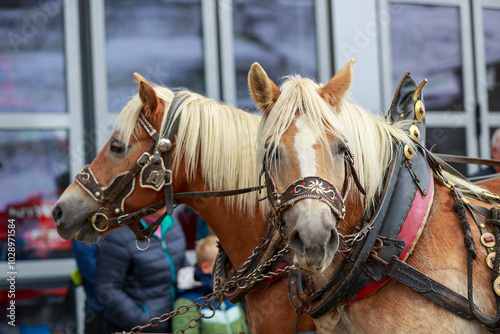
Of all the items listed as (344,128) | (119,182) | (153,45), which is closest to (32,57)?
(153,45)

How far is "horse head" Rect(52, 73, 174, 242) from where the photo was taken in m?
2.38

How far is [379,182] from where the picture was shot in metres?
1.84

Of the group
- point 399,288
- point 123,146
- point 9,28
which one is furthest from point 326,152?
point 9,28

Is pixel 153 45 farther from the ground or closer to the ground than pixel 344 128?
farther from the ground

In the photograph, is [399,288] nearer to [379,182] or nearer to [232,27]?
[379,182]

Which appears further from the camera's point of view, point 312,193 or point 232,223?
point 232,223

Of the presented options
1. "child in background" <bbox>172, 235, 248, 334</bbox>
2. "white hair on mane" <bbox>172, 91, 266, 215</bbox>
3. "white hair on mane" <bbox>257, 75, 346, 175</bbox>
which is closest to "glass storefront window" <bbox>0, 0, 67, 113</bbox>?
"child in background" <bbox>172, 235, 248, 334</bbox>

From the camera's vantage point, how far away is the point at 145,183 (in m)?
2.35

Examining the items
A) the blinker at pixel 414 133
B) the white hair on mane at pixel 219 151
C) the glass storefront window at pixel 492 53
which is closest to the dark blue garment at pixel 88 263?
the white hair on mane at pixel 219 151

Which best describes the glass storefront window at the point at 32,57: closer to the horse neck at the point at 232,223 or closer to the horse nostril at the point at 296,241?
the horse neck at the point at 232,223

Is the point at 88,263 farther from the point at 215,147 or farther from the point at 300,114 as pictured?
the point at 300,114

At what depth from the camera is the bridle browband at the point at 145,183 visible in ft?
7.69

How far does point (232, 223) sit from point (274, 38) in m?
3.09

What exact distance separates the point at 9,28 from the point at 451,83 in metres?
4.33
